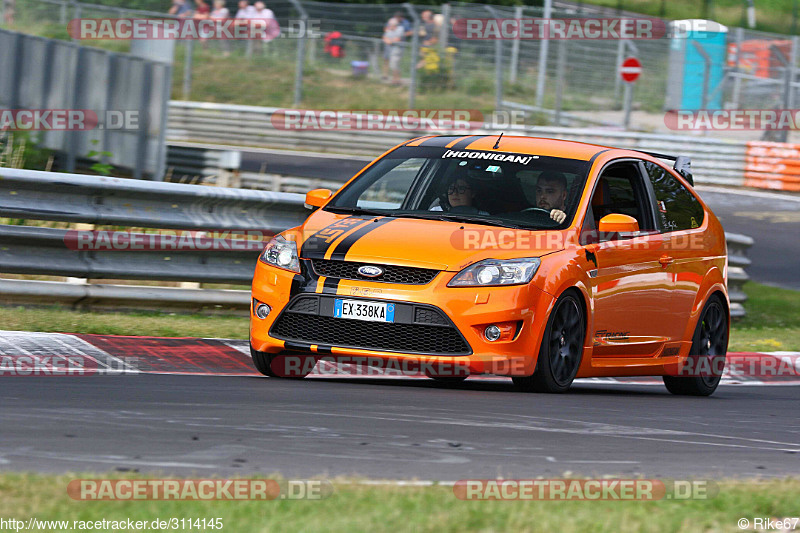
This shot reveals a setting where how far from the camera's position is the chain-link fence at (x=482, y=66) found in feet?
90.3

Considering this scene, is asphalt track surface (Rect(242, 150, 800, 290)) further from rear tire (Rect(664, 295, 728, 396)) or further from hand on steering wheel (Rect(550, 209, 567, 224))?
hand on steering wheel (Rect(550, 209, 567, 224))

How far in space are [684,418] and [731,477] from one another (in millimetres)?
2184

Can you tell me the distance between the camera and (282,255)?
8102 millimetres

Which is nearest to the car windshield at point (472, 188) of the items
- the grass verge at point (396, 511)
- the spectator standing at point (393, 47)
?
the grass verge at point (396, 511)

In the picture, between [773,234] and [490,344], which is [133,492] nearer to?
[490,344]

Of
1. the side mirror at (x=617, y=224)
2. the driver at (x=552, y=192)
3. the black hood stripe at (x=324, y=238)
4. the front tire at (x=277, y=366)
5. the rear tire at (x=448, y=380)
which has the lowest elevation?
the rear tire at (x=448, y=380)

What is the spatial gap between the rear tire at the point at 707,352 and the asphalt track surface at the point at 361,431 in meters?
1.41

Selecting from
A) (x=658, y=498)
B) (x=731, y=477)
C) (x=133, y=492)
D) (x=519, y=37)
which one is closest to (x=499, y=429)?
(x=731, y=477)

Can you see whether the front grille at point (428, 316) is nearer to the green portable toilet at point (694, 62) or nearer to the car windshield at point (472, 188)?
the car windshield at point (472, 188)

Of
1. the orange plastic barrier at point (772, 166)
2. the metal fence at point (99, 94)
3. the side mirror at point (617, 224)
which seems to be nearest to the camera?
the side mirror at point (617, 224)

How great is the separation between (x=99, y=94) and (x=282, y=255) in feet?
35.0

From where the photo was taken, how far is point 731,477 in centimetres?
552

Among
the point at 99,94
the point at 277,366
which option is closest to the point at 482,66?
the point at 99,94

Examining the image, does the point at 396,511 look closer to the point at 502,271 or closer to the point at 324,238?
the point at 502,271
